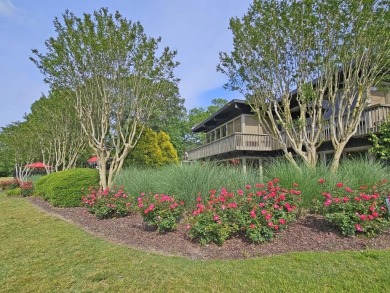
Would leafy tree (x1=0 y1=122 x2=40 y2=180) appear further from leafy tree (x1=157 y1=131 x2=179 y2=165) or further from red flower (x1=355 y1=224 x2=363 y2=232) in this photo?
red flower (x1=355 y1=224 x2=363 y2=232)

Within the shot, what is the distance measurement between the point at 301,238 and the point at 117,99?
26.6 feet

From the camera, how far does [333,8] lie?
783 centimetres

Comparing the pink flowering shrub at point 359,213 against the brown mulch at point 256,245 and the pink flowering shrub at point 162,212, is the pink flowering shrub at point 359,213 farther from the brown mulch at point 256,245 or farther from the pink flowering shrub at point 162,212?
the pink flowering shrub at point 162,212

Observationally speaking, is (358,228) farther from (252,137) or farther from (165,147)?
(165,147)

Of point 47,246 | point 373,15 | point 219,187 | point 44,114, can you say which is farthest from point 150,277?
point 44,114

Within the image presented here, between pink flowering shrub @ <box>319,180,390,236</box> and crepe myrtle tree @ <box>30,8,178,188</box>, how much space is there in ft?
24.7

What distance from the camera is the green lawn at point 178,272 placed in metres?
3.17

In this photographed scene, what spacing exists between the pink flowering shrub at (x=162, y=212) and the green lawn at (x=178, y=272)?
889 millimetres

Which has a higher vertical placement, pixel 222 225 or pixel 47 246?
pixel 222 225

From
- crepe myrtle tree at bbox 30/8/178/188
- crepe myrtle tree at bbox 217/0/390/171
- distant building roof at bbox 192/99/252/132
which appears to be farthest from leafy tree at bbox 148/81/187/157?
crepe myrtle tree at bbox 217/0/390/171

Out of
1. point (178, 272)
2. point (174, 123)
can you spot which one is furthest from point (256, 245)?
point (174, 123)

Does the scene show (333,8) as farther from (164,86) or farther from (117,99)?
(117,99)

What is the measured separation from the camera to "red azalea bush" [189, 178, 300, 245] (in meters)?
4.62

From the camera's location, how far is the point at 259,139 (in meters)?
15.8
